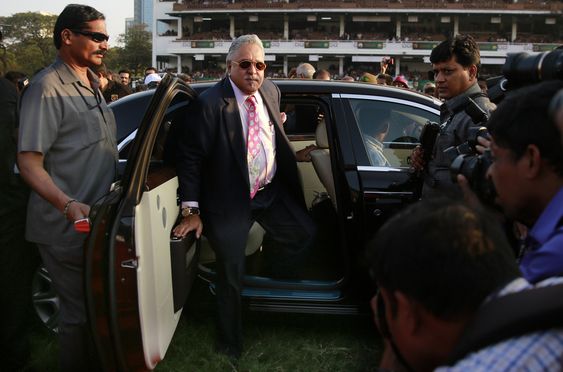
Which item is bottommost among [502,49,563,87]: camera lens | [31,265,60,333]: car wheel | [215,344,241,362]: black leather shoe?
[215,344,241,362]: black leather shoe

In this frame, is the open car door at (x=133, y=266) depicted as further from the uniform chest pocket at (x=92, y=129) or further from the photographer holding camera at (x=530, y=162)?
the photographer holding camera at (x=530, y=162)

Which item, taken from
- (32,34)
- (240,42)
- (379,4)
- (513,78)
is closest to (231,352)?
(240,42)

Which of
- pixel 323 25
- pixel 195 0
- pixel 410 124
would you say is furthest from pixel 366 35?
pixel 410 124

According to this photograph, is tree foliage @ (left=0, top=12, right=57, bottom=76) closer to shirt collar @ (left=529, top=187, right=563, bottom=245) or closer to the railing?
the railing

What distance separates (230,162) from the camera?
11.0 feet

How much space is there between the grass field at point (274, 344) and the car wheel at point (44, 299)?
5.6 inches

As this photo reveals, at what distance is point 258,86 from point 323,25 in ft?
216

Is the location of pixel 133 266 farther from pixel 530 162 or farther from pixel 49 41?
pixel 49 41

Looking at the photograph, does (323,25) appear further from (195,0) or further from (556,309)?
(556,309)

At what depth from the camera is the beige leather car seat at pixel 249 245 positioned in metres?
3.77

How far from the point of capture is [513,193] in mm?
1493

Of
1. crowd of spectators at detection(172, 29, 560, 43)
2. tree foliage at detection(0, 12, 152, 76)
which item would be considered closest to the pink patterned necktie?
crowd of spectators at detection(172, 29, 560, 43)

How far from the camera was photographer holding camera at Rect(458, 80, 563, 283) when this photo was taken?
1.37 meters

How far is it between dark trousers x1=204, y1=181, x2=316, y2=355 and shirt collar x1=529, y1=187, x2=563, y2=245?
214 cm
